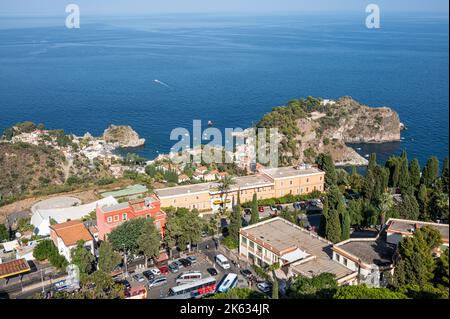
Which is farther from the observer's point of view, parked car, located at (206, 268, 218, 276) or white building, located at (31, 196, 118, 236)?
white building, located at (31, 196, 118, 236)

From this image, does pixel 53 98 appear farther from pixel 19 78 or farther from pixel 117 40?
pixel 117 40

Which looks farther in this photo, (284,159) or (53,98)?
(53,98)

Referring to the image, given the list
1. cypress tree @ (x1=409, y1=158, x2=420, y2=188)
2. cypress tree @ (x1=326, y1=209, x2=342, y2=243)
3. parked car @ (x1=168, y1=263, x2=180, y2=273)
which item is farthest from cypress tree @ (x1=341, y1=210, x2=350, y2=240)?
cypress tree @ (x1=409, y1=158, x2=420, y2=188)

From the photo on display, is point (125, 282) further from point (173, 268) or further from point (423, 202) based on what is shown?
point (423, 202)

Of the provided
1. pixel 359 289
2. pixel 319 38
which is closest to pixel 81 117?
pixel 359 289

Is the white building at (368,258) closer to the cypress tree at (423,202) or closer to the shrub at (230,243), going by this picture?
the cypress tree at (423,202)

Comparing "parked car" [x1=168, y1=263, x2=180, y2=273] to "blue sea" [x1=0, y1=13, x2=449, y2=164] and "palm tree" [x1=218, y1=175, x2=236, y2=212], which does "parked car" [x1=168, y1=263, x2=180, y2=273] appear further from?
"blue sea" [x1=0, y1=13, x2=449, y2=164]

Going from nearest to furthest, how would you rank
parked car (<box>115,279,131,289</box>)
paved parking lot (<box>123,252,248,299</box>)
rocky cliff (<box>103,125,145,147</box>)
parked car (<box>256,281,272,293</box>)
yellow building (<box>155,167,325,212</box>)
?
parked car (<box>256,281,272,293</box>)
paved parking lot (<box>123,252,248,299</box>)
parked car (<box>115,279,131,289</box>)
yellow building (<box>155,167,325,212</box>)
rocky cliff (<box>103,125,145,147</box>)

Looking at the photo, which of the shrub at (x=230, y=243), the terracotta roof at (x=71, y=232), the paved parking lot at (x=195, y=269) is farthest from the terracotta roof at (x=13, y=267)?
the shrub at (x=230, y=243)
